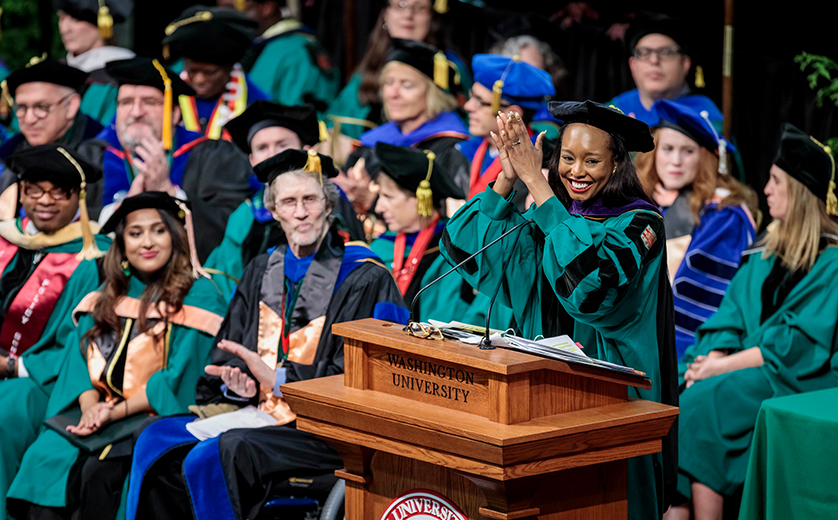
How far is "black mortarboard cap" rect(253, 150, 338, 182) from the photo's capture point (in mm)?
4324

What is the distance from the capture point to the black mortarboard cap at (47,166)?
16.1 ft

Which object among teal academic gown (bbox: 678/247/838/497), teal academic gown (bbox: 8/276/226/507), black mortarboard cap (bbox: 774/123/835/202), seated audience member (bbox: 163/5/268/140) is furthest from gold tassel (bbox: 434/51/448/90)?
teal academic gown (bbox: 678/247/838/497)

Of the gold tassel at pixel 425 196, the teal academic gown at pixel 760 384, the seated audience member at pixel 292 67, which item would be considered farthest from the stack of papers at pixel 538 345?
the seated audience member at pixel 292 67

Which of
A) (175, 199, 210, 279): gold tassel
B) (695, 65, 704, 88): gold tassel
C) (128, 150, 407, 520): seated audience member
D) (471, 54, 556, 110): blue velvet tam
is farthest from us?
(695, 65, 704, 88): gold tassel

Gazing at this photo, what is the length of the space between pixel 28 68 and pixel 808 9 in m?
4.37

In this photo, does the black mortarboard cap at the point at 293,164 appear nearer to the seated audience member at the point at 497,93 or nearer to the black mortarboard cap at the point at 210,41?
the seated audience member at the point at 497,93

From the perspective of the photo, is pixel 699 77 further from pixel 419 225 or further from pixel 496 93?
pixel 419 225

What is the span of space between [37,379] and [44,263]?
60cm

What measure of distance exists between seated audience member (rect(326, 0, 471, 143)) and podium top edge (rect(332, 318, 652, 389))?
3977 millimetres

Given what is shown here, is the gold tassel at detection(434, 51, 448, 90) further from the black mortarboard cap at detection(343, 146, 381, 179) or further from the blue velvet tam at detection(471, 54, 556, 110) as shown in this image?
the blue velvet tam at detection(471, 54, 556, 110)

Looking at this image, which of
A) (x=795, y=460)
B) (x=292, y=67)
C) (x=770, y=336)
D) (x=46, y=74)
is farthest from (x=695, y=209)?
(x=46, y=74)

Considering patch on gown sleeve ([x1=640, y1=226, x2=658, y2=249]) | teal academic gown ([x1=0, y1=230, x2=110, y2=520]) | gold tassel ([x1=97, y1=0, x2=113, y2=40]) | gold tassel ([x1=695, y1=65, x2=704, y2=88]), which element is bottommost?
teal academic gown ([x1=0, y1=230, x2=110, y2=520])

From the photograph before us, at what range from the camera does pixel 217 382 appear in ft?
13.7

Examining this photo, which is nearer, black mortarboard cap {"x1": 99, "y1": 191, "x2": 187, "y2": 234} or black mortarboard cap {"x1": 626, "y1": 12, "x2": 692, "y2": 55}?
black mortarboard cap {"x1": 99, "y1": 191, "x2": 187, "y2": 234}
